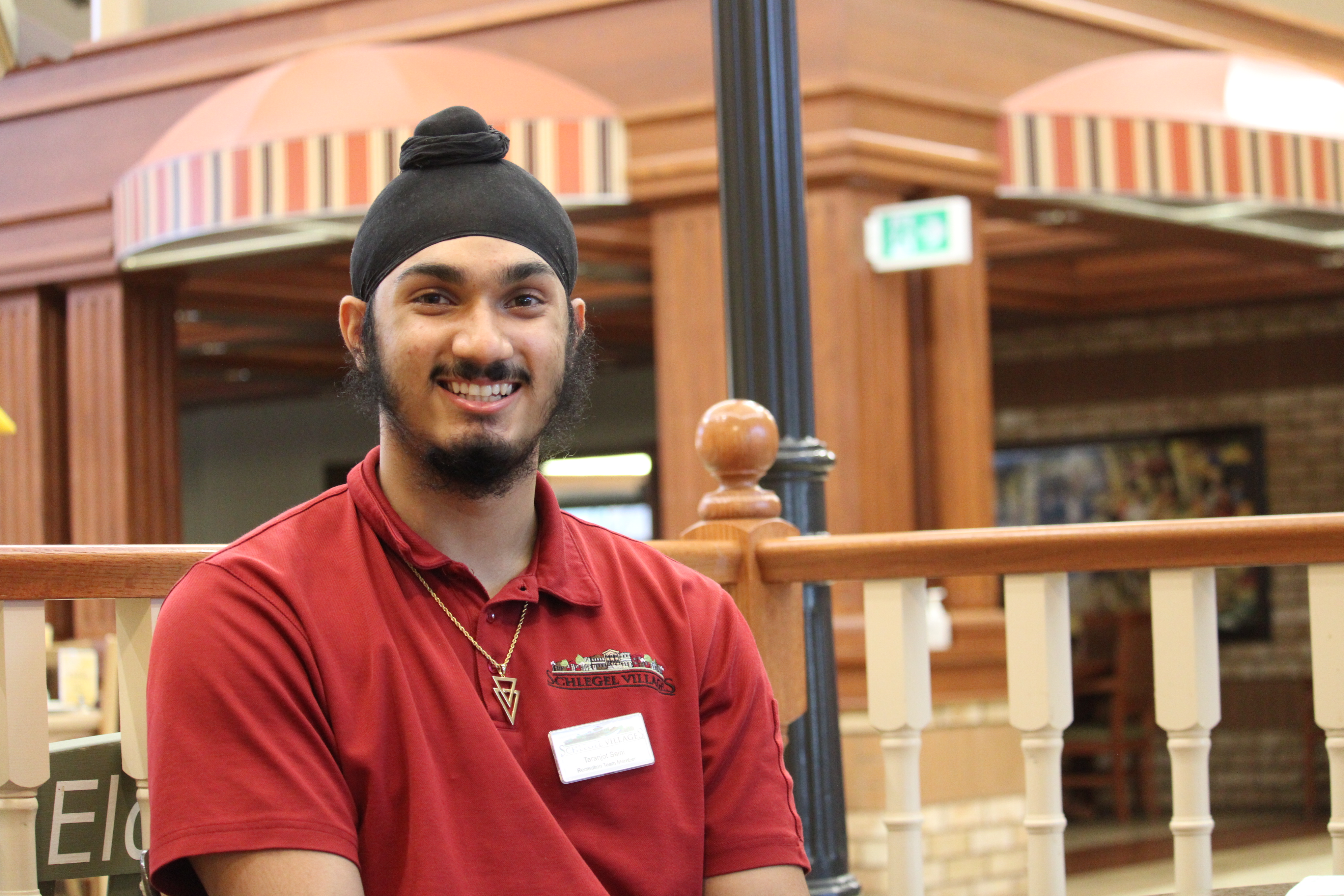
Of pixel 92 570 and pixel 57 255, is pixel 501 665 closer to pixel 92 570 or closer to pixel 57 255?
pixel 92 570

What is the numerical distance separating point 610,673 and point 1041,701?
718 millimetres

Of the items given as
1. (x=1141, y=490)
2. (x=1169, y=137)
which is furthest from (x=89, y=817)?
(x=1141, y=490)

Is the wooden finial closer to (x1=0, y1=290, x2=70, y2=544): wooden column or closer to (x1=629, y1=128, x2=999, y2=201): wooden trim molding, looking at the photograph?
(x1=629, y1=128, x2=999, y2=201): wooden trim molding

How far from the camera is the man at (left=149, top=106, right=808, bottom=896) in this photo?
1271 mm

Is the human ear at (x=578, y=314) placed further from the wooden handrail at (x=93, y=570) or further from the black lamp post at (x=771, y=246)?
the black lamp post at (x=771, y=246)

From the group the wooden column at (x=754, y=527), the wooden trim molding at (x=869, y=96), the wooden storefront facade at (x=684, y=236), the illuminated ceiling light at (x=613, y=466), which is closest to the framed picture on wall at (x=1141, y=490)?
the wooden storefront facade at (x=684, y=236)

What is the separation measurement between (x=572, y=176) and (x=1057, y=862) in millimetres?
4062

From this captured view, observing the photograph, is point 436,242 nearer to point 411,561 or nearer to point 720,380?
point 411,561

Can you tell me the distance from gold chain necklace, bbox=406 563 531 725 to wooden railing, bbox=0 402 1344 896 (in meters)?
0.32

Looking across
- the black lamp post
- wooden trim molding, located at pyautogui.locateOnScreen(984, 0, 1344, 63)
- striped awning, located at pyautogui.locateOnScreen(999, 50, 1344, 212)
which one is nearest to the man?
the black lamp post

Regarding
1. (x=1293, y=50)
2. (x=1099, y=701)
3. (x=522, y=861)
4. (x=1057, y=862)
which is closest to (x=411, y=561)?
(x=522, y=861)

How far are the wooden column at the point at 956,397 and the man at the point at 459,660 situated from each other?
14.2ft

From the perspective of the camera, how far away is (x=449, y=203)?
147 centimetres

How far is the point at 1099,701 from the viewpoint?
794cm
